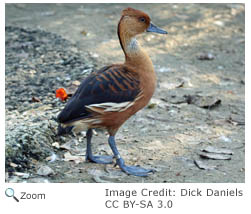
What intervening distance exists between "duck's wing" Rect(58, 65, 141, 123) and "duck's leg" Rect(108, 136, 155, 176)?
0.38m

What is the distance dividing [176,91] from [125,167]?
7.13 feet

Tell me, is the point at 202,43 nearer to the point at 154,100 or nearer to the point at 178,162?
the point at 154,100

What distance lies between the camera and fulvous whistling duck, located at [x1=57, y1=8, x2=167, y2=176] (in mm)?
3766

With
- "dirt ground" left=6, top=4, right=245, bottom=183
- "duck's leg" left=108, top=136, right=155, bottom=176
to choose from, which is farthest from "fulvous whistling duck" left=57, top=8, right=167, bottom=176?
"dirt ground" left=6, top=4, right=245, bottom=183

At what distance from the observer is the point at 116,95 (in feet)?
12.6

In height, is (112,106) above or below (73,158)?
above

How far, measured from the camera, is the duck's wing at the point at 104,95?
3.75 m

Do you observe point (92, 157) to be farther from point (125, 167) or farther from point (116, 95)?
point (116, 95)

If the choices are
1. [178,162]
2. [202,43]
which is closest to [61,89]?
[178,162]

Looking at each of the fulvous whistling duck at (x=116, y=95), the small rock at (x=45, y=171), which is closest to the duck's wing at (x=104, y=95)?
the fulvous whistling duck at (x=116, y=95)

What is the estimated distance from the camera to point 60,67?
609 centimetres

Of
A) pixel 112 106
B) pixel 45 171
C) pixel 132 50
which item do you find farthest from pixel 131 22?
pixel 45 171
